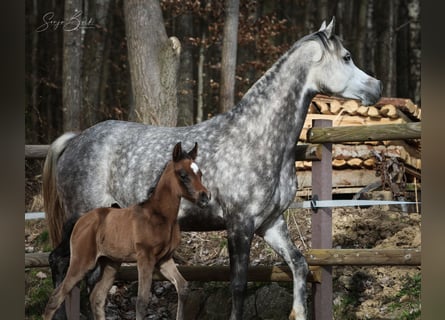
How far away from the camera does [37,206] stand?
338 inches

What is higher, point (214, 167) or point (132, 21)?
point (132, 21)

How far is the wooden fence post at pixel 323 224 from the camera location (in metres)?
6.12

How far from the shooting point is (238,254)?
5.55 meters

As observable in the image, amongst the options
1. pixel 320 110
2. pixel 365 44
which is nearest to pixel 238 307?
pixel 320 110

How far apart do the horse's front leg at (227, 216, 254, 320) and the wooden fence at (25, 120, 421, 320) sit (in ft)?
1.91

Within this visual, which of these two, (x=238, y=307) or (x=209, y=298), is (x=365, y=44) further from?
(x=238, y=307)

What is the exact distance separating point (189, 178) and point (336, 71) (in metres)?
1.29

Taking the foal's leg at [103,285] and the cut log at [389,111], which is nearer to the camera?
the foal's leg at [103,285]

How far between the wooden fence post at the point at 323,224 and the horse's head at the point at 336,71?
65 cm

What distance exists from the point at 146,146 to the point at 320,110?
229 cm

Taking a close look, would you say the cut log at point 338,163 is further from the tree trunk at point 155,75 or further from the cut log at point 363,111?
the tree trunk at point 155,75

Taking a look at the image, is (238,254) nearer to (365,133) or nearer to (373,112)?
(365,133)

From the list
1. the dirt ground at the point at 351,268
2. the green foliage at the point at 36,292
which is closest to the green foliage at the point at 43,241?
the dirt ground at the point at 351,268

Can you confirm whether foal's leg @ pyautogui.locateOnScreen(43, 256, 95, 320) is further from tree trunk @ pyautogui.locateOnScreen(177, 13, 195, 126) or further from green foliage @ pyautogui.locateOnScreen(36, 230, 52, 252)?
tree trunk @ pyautogui.locateOnScreen(177, 13, 195, 126)
